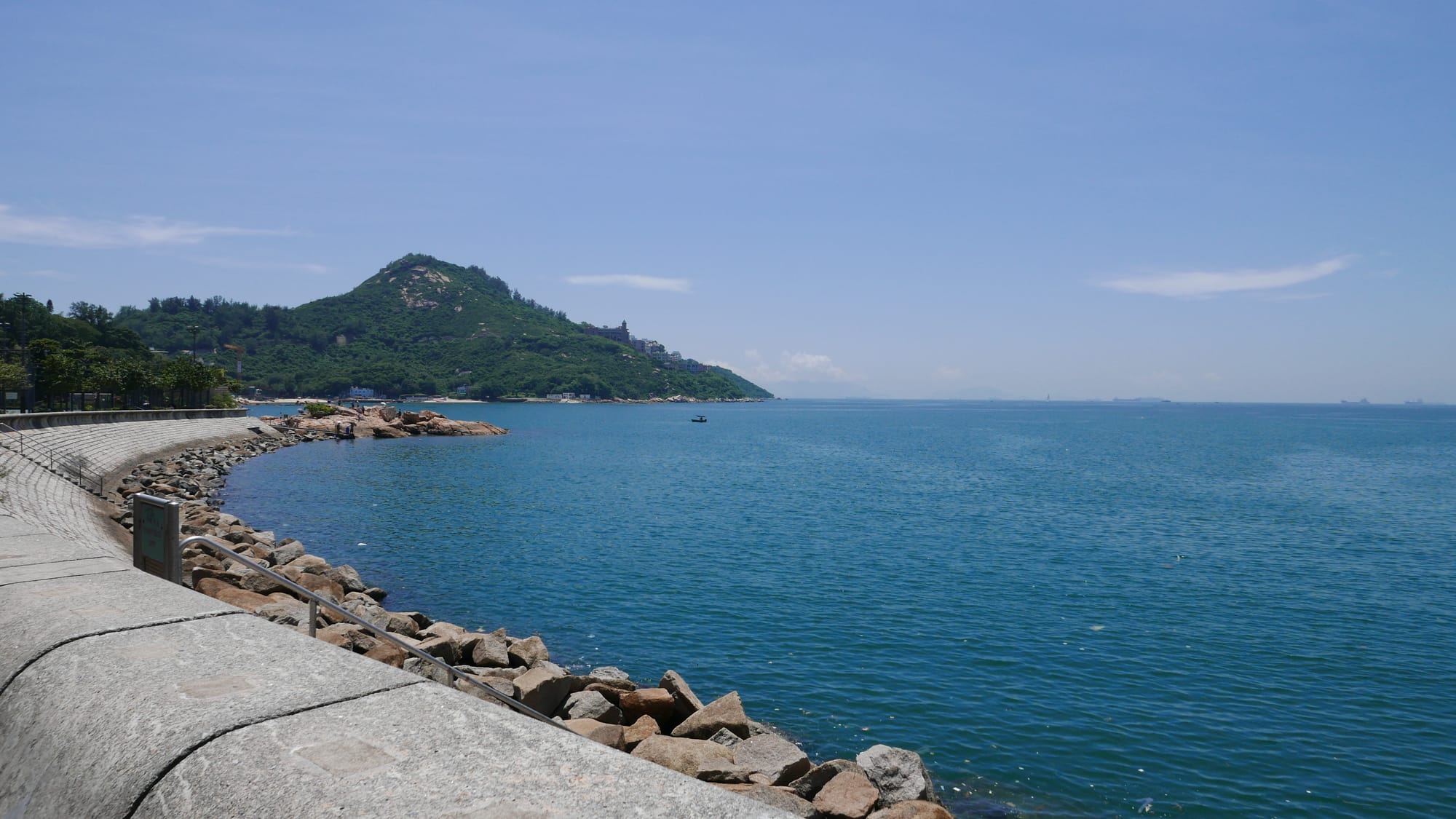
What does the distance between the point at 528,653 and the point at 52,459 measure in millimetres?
26197

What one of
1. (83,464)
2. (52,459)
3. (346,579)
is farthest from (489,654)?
(83,464)

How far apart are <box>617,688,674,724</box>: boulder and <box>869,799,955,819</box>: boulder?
14.2 ft

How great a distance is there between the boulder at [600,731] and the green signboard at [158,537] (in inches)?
226

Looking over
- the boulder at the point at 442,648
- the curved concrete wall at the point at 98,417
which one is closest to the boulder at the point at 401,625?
the boulder at the point at 442,648

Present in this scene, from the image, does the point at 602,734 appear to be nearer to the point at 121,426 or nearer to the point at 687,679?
the point at 687,679

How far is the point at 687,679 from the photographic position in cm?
1636

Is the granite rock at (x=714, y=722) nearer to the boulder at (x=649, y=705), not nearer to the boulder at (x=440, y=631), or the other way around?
the boulder at (x=649, y=705)

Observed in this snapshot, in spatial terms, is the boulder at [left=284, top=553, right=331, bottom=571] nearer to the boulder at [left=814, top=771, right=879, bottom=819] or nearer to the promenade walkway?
the promenade walkway

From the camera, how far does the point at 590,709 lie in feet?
41.9

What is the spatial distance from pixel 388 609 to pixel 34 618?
694 inches

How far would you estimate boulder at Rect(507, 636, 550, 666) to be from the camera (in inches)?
617

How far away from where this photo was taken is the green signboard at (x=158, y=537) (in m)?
7.51

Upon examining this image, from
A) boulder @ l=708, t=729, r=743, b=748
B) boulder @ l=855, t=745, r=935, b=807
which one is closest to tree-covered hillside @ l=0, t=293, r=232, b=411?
boulder @ l=708, t=729, r=743, b=748

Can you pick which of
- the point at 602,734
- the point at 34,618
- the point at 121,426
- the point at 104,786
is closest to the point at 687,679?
the point at 602,734
